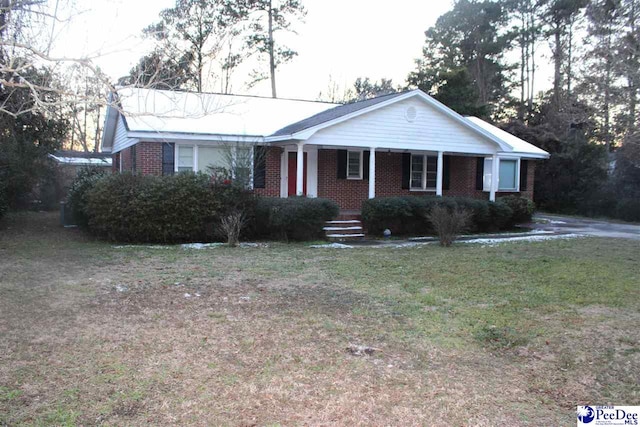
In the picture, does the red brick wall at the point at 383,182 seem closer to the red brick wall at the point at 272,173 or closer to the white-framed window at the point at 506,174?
the white-framed window at the point at 506,174

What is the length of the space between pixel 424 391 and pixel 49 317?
14.3 feet

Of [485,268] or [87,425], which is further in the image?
[485,268]

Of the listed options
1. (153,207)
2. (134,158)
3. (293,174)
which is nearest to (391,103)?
(293,174)

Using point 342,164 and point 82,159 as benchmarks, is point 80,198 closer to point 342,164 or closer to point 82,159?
point 342,164

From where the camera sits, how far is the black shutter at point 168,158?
51.7 ft

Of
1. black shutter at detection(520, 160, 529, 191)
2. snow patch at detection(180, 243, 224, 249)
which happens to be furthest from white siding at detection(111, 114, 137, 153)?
black shutter at detection(520, 160, 529, 191)

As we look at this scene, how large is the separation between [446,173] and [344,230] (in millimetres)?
7098

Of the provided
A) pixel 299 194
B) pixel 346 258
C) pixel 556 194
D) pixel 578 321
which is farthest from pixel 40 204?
pixel 556 194

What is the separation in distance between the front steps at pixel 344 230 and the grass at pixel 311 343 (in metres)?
4.54

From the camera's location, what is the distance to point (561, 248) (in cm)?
1227

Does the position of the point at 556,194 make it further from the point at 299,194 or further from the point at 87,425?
the point at 87,425

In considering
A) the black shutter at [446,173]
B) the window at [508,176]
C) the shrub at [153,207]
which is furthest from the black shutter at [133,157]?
the window at [508,176]

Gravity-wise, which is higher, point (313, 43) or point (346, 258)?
point (313, 43)

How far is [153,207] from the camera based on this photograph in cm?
1216
